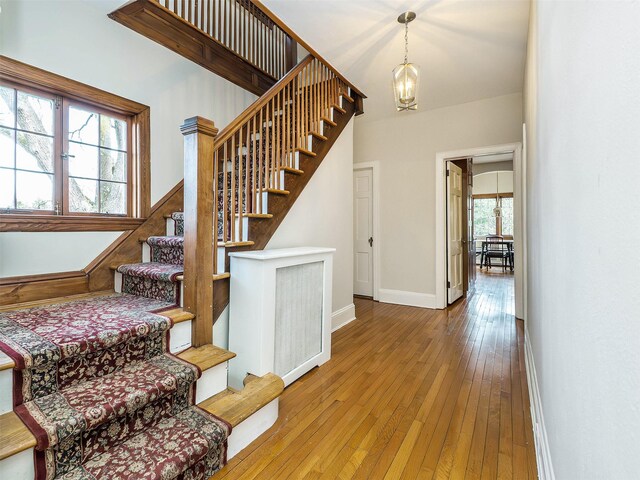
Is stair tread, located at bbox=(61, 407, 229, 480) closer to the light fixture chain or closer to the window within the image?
the light fixture chain

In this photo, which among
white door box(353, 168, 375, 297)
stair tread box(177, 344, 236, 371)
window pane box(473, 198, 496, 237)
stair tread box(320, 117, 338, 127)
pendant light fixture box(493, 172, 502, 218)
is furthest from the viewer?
window pane box(473, 198, 496, 237)

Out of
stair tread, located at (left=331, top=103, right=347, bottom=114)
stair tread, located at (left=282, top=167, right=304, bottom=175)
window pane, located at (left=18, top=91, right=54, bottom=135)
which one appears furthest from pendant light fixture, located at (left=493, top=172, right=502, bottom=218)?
window pane, located at (left=18, top=91, right=54, bottom=135)

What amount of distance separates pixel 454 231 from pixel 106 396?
4.52 m

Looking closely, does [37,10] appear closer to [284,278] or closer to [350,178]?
[284,278]

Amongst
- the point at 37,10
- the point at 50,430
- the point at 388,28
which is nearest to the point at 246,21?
the point at 388,28

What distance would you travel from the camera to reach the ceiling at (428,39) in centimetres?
249

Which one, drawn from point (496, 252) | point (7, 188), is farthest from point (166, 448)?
point (496, 252)

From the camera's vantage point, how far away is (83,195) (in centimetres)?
248

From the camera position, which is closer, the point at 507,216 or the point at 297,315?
the point at 297,315

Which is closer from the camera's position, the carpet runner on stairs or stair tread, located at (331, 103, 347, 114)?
the carpet runner on stairs

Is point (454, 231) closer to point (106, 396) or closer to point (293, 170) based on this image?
point (293, 170)

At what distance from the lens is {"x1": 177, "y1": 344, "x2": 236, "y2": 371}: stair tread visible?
1687 mm

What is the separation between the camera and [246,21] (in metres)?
3.47

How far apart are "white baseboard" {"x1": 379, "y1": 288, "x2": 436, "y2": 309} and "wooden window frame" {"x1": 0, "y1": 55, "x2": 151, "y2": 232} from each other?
11.3 ft
